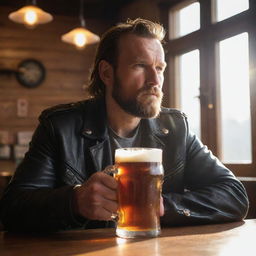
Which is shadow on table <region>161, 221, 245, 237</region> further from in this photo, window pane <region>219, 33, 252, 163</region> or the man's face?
window pane <region>219, 33, 252, 163</region>

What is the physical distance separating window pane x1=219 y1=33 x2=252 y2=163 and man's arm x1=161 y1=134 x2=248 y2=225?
2.08 m

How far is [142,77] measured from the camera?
1.94m

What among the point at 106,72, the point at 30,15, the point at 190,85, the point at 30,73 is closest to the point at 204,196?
the point at 106,72

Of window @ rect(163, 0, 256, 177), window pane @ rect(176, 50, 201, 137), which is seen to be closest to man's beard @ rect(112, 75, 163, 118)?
window @ rect(163, 0, 256, 177)

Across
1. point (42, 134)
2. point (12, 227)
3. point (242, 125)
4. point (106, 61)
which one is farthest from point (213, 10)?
point (12, 227)

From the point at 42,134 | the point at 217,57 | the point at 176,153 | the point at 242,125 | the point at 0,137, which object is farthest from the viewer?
the point at 0,137

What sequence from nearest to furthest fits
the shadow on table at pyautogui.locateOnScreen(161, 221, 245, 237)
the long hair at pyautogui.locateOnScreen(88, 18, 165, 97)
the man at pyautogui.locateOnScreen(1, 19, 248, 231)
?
the shadow on table at pyautogui.locateOnScreen(161, 221, 245, 237), the man at pyautogui.locateOnScreen(1, 19, 248, 231), the long hair at pyautogui.locateOnScreen(88, 18, 165, 97)

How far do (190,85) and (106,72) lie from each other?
286 centimetres

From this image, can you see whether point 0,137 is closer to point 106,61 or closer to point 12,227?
point 106,61

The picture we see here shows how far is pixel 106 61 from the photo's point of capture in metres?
2.26

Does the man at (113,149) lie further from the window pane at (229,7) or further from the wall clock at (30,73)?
the wall clock at (30,73)

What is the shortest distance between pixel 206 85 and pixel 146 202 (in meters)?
3.45

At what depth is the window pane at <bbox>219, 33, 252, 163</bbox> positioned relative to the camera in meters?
4.04

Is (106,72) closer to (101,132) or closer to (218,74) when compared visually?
(101,132)
